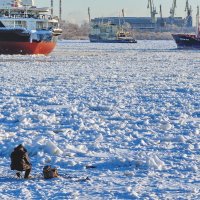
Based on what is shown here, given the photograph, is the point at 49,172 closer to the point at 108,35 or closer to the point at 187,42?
the point at 187,42

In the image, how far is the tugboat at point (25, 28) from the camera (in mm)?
39719

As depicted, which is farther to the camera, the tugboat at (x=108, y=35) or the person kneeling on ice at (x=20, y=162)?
the tugboat at (x=108, y=35)

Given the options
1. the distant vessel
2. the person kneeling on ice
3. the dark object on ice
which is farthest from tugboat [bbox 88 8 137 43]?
the dark object on ice

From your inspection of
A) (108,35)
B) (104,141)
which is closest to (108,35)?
(108,35)

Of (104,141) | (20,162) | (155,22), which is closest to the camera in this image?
(20,162)

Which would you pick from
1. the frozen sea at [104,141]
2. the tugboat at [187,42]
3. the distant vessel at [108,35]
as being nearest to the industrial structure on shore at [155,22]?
the distant vessel at [108,35]

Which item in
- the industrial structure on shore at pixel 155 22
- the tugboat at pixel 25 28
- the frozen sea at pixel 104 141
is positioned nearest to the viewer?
the frozen sea at pixel 104 141

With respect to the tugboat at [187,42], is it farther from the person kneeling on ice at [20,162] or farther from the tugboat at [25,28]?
the person kneeling on ice at [20,162]

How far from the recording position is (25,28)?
1623 inches

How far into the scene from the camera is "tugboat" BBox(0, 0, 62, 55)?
39719 millimetres

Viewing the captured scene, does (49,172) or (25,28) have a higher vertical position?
(25,28)

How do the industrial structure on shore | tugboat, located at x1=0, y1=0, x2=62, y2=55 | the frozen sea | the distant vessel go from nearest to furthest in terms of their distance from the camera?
1. the frozen sea
2. tugboat, located at x1=0, y1=0, x2=62, y2=55
3. the distant vessel
4. the industrial structure on shore

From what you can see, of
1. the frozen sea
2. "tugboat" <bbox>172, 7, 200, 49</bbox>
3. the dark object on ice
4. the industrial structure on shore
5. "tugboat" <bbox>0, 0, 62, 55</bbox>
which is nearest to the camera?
the frozen sea

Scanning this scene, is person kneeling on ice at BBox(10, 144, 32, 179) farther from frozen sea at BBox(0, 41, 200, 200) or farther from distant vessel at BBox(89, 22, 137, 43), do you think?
distant vessel at BBox(89, 22, 137, 43)
